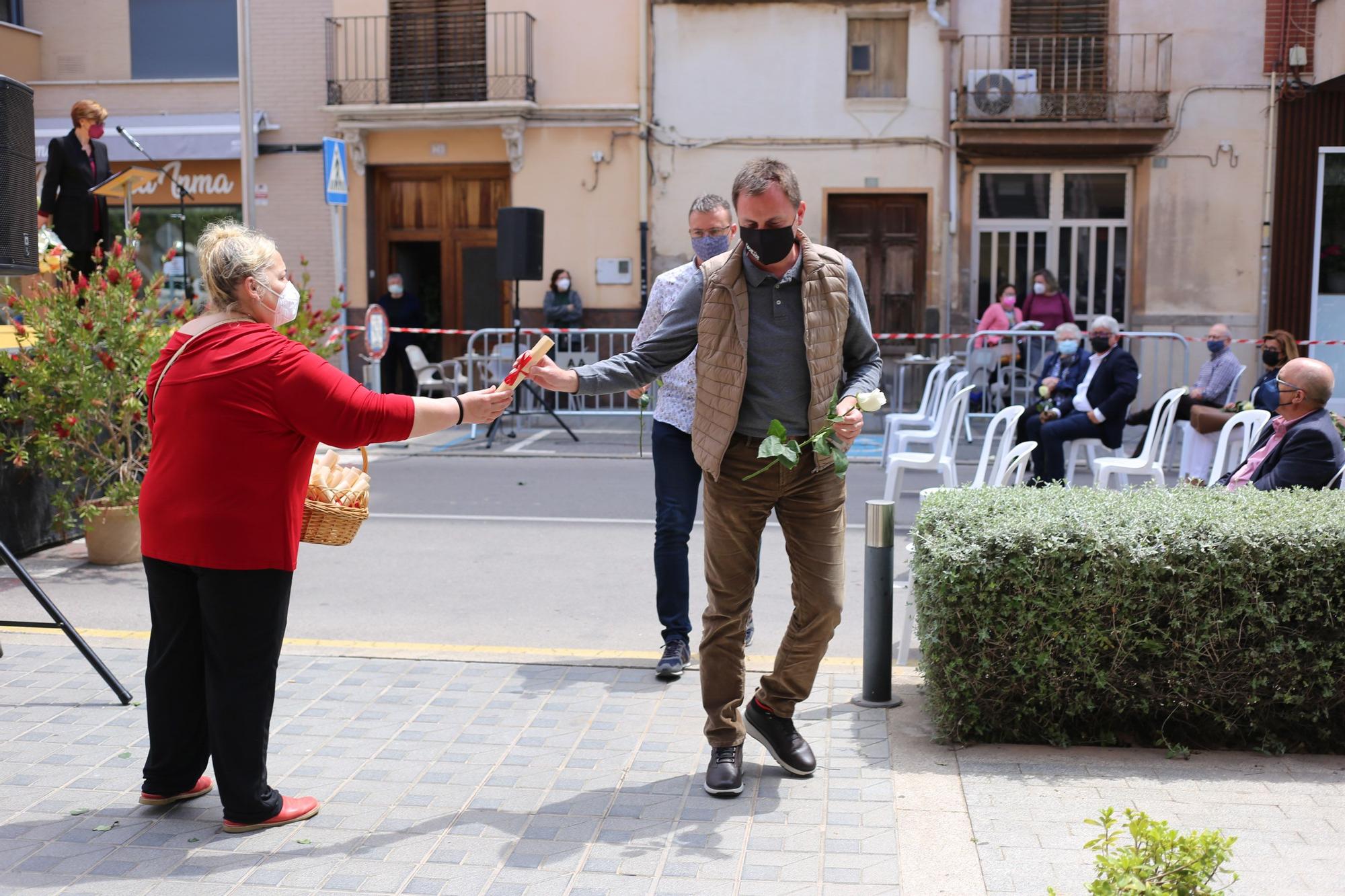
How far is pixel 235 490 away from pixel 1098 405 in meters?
8.22

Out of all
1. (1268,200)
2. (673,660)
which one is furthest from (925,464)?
(1268,200)

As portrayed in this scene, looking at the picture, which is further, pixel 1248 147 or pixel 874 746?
pixel 1248 147

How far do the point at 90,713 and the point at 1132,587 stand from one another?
3.77 metres

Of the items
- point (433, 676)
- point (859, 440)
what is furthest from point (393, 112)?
point (433, 676)

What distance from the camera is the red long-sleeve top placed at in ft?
12.5

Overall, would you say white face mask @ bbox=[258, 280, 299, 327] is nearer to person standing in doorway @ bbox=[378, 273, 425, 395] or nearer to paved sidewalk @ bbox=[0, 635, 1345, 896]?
paved sidewalk @ bbox=[0, 635, 1345, 896]

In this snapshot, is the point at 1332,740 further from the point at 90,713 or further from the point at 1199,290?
the point at 1199,290

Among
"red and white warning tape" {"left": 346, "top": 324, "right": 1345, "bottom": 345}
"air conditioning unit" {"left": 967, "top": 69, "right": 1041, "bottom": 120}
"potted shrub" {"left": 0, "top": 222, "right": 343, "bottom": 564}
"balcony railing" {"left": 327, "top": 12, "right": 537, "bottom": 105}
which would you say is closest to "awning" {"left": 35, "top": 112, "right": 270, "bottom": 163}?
"balcony railing" {"left": 327, "top": 12, "right": 537, "bottom": 105}

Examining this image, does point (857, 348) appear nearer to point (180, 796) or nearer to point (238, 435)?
point (238, 435)

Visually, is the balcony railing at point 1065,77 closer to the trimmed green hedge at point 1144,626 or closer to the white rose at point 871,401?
the trimmed green hedge at point 1144,626

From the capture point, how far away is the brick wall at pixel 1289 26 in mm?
18141

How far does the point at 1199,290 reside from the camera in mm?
18797

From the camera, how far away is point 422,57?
64.8ft

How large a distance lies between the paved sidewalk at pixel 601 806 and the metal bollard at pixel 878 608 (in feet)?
0.38
